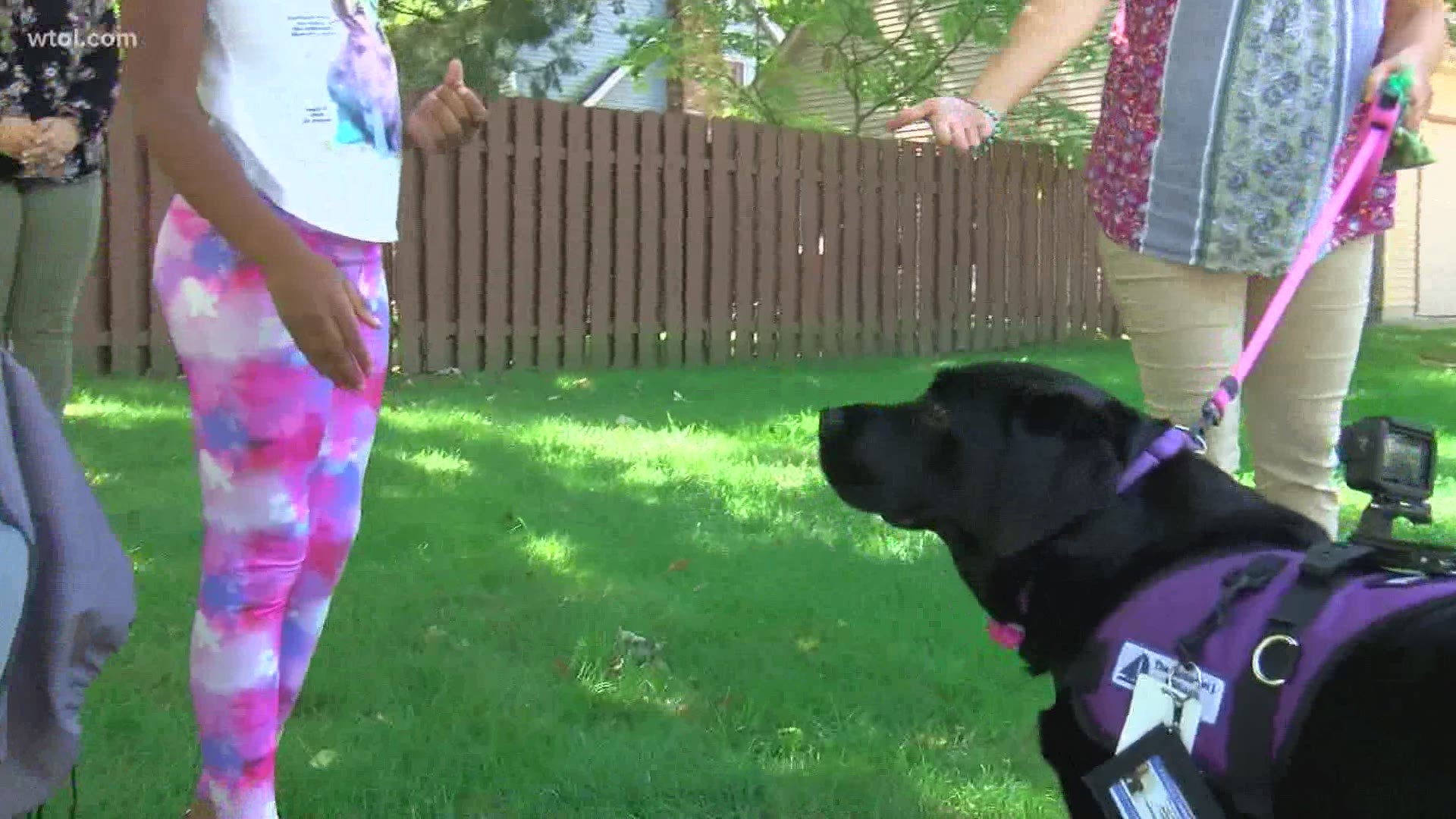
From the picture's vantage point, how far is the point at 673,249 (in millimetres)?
9422

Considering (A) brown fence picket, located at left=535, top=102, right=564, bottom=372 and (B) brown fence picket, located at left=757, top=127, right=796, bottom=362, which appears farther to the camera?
(B) brown fence picket, located at left=757, top=127, right=796, bottom=362

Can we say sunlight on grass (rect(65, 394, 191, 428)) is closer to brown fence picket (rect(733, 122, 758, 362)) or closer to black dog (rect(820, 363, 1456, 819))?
brown fence picket (rect(733, 122, 758, 362))

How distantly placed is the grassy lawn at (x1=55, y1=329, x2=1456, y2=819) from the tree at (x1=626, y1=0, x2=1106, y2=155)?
7.48 m

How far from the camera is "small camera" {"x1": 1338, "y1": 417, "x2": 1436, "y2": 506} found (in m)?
1.97

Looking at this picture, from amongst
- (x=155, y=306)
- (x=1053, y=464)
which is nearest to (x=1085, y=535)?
(x=1053, y=464)

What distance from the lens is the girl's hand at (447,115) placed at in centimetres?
237

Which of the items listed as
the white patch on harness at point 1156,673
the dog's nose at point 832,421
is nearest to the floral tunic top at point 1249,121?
the dog's nose at point 832,421

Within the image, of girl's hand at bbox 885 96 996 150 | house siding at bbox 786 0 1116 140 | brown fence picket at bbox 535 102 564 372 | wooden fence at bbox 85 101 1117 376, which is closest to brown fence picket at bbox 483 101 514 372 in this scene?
wooden fence at bbox 85 101 1117 376

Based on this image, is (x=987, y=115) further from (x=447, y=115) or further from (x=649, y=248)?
(x=649, y=248)

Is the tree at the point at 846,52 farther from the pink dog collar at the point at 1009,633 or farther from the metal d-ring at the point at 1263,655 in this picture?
the metal d-ring at the point at 1263,655

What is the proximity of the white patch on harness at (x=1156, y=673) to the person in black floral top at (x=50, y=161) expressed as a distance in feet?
6.94

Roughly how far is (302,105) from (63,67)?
956mm

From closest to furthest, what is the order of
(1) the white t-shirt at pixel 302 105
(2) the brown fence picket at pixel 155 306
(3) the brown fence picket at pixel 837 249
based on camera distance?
(1) the white t-shirt at pixel 302 105, (2) the brown fence picket at pixel 155 306, (3) the brown fence picket at pixel 837 249

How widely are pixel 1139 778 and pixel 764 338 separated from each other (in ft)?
27.1
